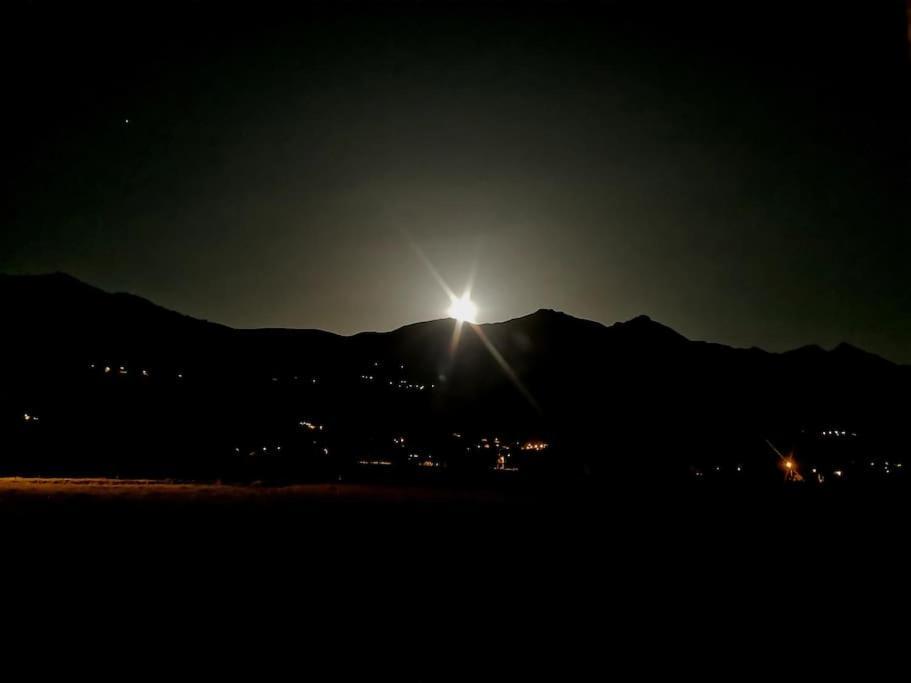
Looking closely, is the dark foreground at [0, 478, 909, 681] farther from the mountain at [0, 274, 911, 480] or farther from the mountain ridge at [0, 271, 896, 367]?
the mountain ridge at [0, 271, 896, 367]

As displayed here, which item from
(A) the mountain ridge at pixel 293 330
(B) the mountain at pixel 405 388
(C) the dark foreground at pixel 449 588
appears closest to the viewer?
(C) the dark foreground at pixel 449 588

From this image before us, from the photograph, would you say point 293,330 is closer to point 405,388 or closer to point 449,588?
point 405,388

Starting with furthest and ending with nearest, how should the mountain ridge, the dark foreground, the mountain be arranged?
the mountain ridge, the mountain, the dark foreground

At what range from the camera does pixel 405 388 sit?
2205 inches

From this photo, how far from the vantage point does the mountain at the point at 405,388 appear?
118 ft

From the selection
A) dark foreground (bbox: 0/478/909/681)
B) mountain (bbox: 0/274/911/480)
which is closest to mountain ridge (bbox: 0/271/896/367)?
mountain (bbox: 0/274/911/480)

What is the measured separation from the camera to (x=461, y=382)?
68688 mm

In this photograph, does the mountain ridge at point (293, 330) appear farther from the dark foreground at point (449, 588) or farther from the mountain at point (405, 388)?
Answer: the dark foreground at point (449, 588)

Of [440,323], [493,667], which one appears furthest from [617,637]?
[440,323]

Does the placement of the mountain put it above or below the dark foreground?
above

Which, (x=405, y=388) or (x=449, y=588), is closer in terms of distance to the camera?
(x=449, y=588)

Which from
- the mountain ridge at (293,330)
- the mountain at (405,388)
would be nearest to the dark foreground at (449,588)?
the mountain at (405,388)

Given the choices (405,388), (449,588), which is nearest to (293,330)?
(405,388)

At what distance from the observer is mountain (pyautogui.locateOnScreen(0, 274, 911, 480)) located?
35.9 m
